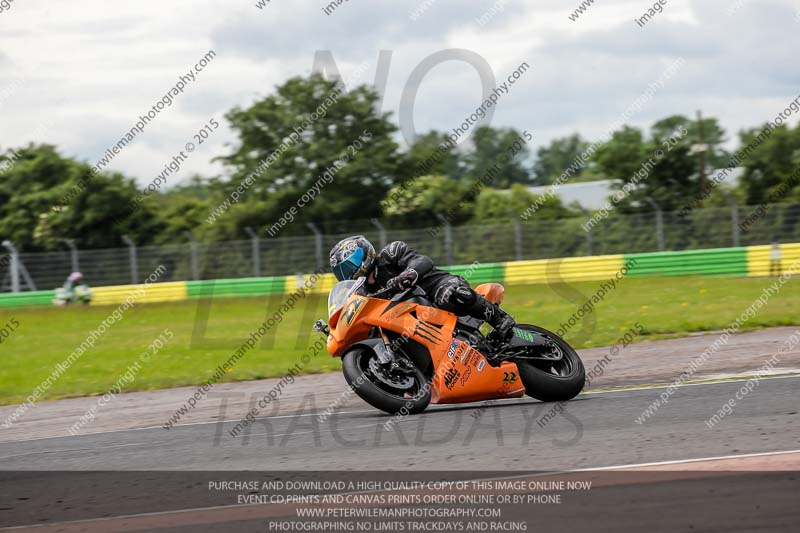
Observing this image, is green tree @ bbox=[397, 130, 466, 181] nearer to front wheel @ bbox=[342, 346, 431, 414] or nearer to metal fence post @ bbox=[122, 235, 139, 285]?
metal fence post @ bbox=[122, 235, 139, 285]

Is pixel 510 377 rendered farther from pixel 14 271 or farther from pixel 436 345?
pixel 14 271

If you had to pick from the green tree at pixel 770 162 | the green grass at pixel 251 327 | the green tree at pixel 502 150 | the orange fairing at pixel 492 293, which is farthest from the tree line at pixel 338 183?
the orange fairing at pixel 492 293

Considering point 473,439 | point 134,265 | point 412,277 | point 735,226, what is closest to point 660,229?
point 735,226

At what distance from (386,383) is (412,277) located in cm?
93

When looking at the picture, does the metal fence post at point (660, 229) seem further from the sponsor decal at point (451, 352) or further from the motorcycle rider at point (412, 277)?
the sponsor decal at point (451, 352)

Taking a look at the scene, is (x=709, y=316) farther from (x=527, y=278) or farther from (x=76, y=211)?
(x=76, y=211)

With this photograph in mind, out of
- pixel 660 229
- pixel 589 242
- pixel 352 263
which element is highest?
pixel 352 263

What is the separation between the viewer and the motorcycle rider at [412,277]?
28.4ft

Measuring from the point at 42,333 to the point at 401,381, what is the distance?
17696 mm

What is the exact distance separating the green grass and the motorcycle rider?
588 cm

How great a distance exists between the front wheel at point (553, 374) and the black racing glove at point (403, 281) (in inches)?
45.1

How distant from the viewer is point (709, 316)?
17484mm

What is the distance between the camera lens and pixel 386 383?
28.2 feet

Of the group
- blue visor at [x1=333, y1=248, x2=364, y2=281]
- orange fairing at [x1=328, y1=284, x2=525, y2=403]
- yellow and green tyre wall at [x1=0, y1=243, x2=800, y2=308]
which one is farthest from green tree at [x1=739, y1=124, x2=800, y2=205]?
blue visor at [x1=333, y1=248, x2=364, y2=281]
